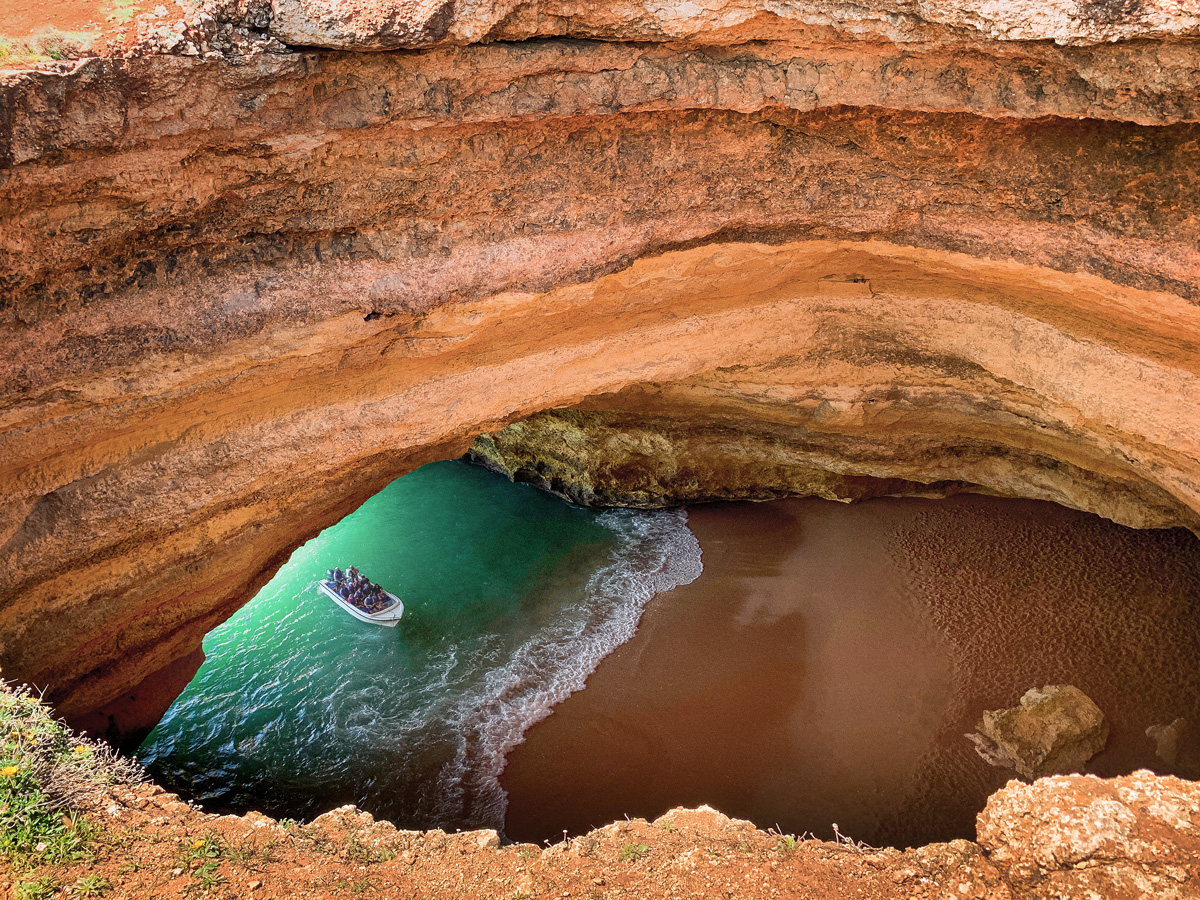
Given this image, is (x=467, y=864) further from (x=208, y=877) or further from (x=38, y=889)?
(x=38, y=889)

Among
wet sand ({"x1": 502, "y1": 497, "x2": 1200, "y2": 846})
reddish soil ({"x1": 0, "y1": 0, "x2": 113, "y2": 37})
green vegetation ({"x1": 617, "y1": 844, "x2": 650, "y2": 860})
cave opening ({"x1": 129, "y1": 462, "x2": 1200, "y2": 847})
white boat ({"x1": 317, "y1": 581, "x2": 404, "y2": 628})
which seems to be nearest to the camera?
green vegetation ({"x1": 617, "y1": 844, "x2": 650, "y2": 860})

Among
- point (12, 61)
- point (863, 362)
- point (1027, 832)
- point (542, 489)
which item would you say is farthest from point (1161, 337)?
point (542, 489)

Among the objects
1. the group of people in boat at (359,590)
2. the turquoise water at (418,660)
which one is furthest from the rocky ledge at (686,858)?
the group of people in boat at (359,590)

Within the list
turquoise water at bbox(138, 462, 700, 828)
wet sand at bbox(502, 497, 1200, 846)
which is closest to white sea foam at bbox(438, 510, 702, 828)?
turquoise water at bbox(138, 462, 700, 828)

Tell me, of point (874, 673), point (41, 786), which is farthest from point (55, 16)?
point (874, 673)

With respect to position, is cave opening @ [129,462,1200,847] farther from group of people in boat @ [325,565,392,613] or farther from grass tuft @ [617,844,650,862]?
grass tuft @ [617,844,650,862]

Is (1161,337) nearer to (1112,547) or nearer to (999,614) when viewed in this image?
(999,614)
